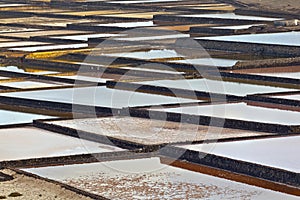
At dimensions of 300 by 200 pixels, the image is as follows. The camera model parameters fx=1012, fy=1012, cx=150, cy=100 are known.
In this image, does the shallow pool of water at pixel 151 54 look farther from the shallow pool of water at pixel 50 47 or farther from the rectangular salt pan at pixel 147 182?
the rectangular salt pan at pixel 147 182

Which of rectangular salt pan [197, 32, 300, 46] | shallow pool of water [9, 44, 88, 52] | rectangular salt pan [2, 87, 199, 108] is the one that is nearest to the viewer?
rectangular salt pan [2, 87, 199, 108]

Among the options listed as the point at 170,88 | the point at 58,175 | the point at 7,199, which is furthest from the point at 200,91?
the point at 7,199

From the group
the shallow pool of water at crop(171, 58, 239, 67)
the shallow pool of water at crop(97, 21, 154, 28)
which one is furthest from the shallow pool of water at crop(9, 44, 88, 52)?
the shallow pool of water at crop(171, 58, 239, 67)

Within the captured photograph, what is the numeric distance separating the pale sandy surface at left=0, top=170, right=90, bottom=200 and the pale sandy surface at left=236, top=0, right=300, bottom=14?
47.7 feet

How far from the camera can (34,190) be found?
6.60m

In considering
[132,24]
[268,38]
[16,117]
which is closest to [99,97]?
[16,117]

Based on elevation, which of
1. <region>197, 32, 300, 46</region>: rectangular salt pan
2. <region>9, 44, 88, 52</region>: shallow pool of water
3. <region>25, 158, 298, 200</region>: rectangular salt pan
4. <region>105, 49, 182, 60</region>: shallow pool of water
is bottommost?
<region>25, 158, 298, 200</region>: rectangular salt pan

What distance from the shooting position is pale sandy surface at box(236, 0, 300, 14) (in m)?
21.3

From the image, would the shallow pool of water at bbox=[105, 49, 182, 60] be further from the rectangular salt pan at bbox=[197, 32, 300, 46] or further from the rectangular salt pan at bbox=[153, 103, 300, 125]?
the rectangular salt pan at bbox=[153, 103, 300, 125]

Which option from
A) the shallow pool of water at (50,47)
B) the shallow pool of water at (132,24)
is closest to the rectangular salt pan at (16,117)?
the shallow pool of water at (50,47)

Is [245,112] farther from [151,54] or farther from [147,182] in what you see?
[151,54]

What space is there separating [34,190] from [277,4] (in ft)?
54.1

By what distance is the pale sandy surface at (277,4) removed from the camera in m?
21.3

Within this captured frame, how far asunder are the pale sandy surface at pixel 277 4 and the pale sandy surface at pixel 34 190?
47.7 feet
